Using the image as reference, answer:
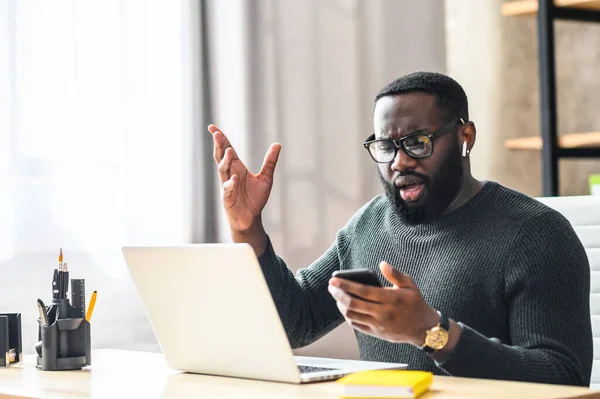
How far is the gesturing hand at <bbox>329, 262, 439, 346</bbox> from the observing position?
1.34 m

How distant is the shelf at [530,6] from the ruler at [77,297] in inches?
72.8

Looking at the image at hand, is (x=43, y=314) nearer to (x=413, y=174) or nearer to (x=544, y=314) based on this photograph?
(x=413, y=174)

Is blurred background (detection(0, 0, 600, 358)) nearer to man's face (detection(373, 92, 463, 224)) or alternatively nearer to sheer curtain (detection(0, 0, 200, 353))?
sheer curtain (detection(0, 0, 200, 353))

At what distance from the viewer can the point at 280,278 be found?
1.94m

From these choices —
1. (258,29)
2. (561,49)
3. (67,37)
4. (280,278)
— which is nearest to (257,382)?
(280,278)

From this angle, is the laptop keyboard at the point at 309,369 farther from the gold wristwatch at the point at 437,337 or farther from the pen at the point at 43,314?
the pen at the point at 43,314

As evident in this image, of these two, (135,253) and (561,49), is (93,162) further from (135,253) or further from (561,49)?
(561,49)

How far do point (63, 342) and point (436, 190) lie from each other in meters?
0.74

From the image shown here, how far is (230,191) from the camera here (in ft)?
5.89

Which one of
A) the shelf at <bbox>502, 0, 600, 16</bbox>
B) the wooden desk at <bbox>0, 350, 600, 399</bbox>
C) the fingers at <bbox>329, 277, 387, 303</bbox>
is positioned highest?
the shelf at <bbox>502, 0, 600, 16</bbox>

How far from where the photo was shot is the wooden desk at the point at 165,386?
1.26 m

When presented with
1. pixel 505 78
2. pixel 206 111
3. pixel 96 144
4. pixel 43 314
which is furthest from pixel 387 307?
pixel 505 78

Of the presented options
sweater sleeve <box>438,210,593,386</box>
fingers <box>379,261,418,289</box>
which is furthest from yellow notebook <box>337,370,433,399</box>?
sweater sleeve <box>438,210,593,386</box>

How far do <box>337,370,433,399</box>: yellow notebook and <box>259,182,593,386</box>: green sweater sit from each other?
0.24 m
